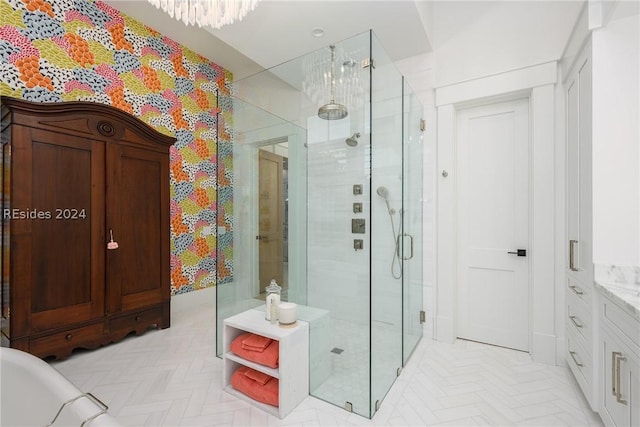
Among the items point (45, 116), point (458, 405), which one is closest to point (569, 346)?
point (458, 405)

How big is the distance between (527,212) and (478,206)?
0.38m

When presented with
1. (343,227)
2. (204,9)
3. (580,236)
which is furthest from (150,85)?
(580,236)

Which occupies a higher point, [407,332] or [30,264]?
[30,264]

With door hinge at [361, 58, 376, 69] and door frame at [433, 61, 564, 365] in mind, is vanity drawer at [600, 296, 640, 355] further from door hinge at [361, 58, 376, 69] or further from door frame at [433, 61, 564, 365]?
door hinge at [361, 58, 376, 69]

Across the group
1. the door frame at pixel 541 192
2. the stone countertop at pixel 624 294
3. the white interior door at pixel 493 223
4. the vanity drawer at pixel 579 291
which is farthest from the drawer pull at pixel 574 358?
the stone countertop at pixel 624 294

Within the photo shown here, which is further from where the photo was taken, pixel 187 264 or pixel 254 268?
pixel 187 264

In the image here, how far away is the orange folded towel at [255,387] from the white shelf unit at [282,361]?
0.10ft

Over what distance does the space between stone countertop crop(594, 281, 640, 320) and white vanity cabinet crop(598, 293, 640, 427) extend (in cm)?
3

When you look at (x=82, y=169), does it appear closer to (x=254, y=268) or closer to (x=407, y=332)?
(x=254, y=268)

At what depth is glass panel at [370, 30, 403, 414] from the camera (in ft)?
6.35

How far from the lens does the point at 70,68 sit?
275 cm

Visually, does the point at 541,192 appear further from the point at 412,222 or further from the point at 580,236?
the point at 412,222

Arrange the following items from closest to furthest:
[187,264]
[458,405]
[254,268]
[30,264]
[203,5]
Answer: [203,5] → [458,405] → [30,264] → [254,268] → [187,264]

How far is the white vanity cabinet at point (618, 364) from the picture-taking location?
1354mm
